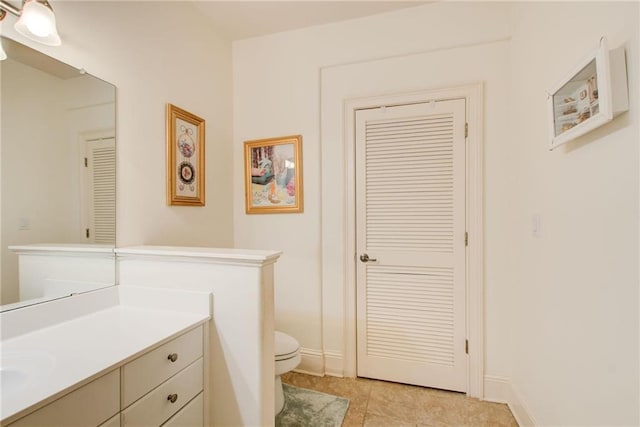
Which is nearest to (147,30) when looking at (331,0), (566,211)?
(331,0)

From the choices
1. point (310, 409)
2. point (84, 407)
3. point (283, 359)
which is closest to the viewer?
point (84, 407)

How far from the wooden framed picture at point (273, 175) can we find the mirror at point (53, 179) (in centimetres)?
106

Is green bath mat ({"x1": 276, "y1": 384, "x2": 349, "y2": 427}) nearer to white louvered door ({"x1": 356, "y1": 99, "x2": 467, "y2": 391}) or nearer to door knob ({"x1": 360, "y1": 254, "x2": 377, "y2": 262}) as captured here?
white louvered door ({"x1": 356, "y1": 99, "x2": 467, "y2": 391})

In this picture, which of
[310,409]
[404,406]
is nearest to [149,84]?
[310,409]

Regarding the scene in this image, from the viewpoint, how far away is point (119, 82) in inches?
58.7

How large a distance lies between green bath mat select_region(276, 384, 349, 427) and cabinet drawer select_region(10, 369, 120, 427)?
3.53ft

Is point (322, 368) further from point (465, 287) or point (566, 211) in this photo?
point (566, 211)

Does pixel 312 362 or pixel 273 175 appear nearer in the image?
pixel 312 362

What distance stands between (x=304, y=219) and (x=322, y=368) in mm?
1156

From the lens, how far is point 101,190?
4.60 ft

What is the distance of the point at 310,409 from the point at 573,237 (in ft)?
5.56

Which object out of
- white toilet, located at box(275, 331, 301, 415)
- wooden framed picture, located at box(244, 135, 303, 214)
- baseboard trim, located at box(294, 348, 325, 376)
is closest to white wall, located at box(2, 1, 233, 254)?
wooden framed picture, located at box(244, 135, 303, 214)

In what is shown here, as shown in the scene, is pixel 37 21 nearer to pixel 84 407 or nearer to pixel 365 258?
pixel 84 407

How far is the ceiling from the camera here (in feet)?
6.50
